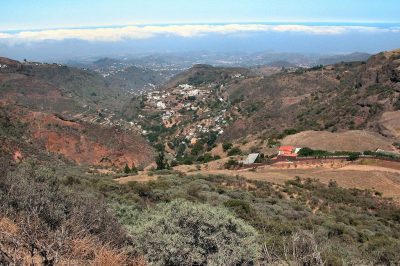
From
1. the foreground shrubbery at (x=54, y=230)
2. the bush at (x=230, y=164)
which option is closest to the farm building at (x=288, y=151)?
the bush at (x=230, y=164)

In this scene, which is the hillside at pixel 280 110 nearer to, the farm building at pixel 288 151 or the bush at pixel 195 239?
the farm building at pixel 288 151

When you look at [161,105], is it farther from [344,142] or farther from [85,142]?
[344,142]

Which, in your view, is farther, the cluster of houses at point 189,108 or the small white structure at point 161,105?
the small white structure at point 161,105

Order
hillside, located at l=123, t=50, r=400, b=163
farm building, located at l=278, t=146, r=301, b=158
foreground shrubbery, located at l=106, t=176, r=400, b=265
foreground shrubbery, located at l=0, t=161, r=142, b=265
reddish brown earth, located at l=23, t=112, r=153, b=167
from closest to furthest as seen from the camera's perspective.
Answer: foreground shrubbery, located at l=0, t=161, r=142, b=265
foreground shrubbery, located at l=106, t=176, r=400, b=265
farm building, located at l=278, t=146, r=301, b=158
reddish brown earth, located at l=23, t=112, r=153, b=167
hillside, located at l=123, t=50, r=400, b=163

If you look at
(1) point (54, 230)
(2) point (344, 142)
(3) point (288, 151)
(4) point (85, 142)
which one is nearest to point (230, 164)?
(3) point (288, 151)

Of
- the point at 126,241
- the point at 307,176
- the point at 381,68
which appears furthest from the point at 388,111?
the point at 126,241

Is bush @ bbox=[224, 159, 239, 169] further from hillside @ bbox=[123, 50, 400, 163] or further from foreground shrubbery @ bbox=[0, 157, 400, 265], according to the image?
foreground shrubbery @ bbox=[0, 157, 400, 265]

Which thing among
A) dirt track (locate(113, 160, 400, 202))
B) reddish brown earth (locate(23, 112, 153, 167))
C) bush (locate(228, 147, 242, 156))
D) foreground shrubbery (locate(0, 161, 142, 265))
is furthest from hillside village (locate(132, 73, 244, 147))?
foreground shrubbery (locate(0, 161, 142, 265))

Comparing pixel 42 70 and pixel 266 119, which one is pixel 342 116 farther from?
pixel 42 70

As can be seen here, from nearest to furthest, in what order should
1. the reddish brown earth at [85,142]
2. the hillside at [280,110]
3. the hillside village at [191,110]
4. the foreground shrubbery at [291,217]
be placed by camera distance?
the foreground shrubbery at [291,217] → the reddish brown earth at [85,142] → the hillside at [280,110] → the hillside village at [191,110]
